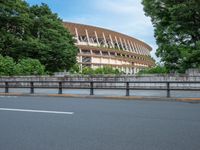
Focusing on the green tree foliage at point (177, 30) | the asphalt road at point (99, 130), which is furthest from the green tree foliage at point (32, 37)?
the asphalt road at point (99, 130)

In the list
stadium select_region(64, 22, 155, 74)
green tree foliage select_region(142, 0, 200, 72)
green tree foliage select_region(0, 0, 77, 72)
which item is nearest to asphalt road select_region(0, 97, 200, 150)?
green tree foliage select_region(142, 0, 200, 72)

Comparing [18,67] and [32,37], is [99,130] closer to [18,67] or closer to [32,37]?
[18,67]

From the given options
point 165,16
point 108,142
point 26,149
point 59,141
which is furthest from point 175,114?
point 165,16

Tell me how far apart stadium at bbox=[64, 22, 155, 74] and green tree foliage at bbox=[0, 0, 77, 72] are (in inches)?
2125

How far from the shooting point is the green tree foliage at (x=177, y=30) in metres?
22.2

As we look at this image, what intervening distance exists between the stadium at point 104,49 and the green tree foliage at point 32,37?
5398 centimetres

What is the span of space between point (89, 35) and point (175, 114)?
10650cm

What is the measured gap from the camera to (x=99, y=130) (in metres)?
7.15

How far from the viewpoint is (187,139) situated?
619cm

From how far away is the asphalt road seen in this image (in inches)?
228

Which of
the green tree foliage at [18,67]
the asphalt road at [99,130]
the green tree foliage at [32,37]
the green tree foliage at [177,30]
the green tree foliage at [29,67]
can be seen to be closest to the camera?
the asphalt road at [99,130]

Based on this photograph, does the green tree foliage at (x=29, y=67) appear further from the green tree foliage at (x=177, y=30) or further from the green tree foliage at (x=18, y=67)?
the green tree foliage at (x=177, y=30)

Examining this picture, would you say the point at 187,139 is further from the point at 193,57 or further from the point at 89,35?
the point at 89,35

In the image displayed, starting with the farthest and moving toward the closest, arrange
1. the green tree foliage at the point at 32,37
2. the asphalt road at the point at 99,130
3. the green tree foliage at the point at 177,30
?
1. the green tree foliage at the point at 32,37
2. the green tree foliage at the point at 177,30
3. the asphalt road at the point at 99,130
